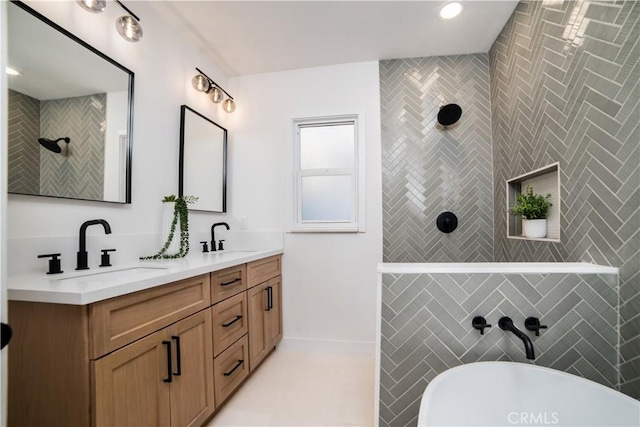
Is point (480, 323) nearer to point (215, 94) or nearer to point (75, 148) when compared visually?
point (75, 148)

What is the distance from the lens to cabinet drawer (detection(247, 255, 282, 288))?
1911 mm

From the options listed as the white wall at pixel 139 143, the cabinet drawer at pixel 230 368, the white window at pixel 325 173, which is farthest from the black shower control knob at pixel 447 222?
the white wall at pixel 139 143

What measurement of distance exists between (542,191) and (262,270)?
6.73ft

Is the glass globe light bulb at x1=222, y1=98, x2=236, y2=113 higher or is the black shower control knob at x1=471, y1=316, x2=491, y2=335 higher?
the glass globe light bulb at x1=222, y1=98, x2=236, y2=113

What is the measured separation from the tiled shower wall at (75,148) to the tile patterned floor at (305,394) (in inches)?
58.5

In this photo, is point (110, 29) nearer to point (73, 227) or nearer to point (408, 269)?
point (73, 227)

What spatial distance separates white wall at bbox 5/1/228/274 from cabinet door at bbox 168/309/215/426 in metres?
0.63

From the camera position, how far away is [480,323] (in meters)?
1.15

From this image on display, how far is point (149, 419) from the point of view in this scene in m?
1.05

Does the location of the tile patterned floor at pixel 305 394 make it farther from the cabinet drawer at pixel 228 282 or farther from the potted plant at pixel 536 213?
the potted plant at pixel 536 213

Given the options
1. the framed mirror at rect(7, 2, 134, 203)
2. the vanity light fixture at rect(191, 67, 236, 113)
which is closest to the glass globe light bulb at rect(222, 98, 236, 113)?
the vanity light fixture at rect(191, 67, 236, 113)

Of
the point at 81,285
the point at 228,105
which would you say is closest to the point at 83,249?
the point at 81,285

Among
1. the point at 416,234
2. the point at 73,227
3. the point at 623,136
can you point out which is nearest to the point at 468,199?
the point at 416,234

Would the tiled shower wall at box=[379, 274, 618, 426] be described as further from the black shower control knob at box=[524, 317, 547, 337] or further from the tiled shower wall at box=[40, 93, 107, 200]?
the tiled shower wall at box=[40, 93, 107, 200]
